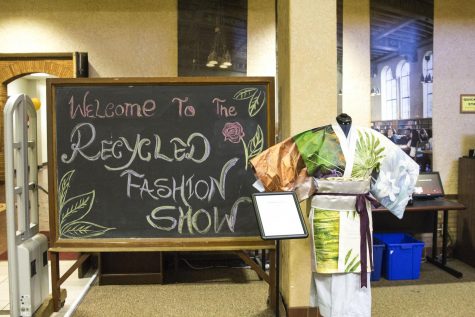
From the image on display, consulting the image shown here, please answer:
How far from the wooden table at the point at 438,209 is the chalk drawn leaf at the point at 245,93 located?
1.52m

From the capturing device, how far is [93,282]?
141 inches

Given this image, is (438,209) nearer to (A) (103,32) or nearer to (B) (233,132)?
(B) (233,132)

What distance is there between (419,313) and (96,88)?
2.65 meters

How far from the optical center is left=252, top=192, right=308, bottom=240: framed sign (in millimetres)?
2005

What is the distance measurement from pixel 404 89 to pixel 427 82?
225 millimetres

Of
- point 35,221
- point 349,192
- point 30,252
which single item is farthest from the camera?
point 35,221

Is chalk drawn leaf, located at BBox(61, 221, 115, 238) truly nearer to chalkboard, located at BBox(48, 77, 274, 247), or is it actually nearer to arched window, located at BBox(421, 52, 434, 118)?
chalkboard, located at BBox(48, 77, 274, 247)

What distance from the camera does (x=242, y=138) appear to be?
8.96 ft

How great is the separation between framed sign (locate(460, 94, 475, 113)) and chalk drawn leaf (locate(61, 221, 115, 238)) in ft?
11.4

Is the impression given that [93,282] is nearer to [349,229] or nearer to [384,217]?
[349,229]

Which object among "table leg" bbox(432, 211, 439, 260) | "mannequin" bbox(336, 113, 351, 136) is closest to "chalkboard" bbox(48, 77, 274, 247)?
"mannequin" bbox(336, 113, 351, 136)

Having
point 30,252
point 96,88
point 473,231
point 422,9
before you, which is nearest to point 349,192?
point 96,88

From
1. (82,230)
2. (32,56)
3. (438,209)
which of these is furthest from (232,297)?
(32,56)

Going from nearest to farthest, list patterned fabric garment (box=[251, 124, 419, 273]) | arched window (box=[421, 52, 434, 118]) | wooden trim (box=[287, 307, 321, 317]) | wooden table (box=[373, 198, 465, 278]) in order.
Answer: patterned fabric garment (box=[251, 124, 419, 273])
wooden trim (box=[287, 307, 321, 317])
wooden table (box=[373, 198, 465, 278])
arched window (box=[421, 52, 434, 118])
